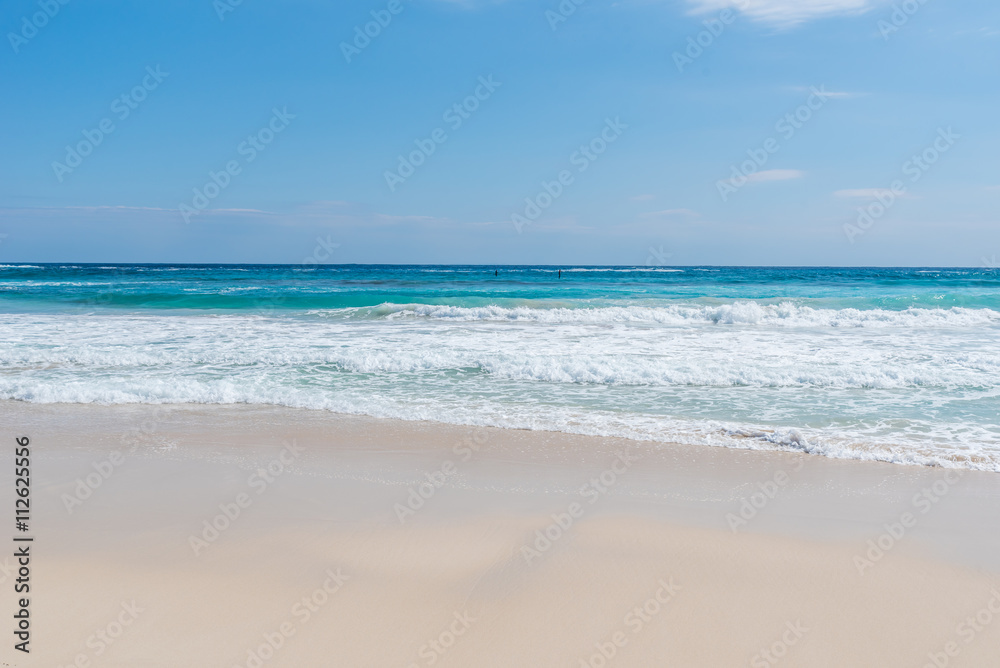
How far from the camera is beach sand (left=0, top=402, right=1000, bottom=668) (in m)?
2.91

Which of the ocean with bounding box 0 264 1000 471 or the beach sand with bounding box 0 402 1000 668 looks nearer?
the beach sand with bounding box 0 402 1000 668

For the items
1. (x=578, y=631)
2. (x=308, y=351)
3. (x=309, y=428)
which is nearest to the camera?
(x=578, y=631)

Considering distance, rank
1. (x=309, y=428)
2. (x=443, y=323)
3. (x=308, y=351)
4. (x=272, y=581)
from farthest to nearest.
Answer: (x=443, y=323)
(x=308, y=351)
(x=309, y=428)
(x=272, y=581)

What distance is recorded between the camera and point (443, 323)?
60.1 feet

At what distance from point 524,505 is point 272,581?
1837 millimetres

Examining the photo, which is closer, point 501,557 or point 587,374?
point 501,557

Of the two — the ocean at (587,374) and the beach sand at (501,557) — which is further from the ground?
the ocean at (587,374)

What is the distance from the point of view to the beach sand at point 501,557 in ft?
9.55

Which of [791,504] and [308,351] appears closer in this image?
[791,504]

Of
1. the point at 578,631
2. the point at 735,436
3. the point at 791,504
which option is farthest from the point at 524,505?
the point at 735,436

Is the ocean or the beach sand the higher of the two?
the ocean

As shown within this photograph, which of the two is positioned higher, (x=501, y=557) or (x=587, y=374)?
(x=587, y=374)

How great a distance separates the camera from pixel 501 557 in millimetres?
3764

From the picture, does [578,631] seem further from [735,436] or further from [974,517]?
[735,436]
